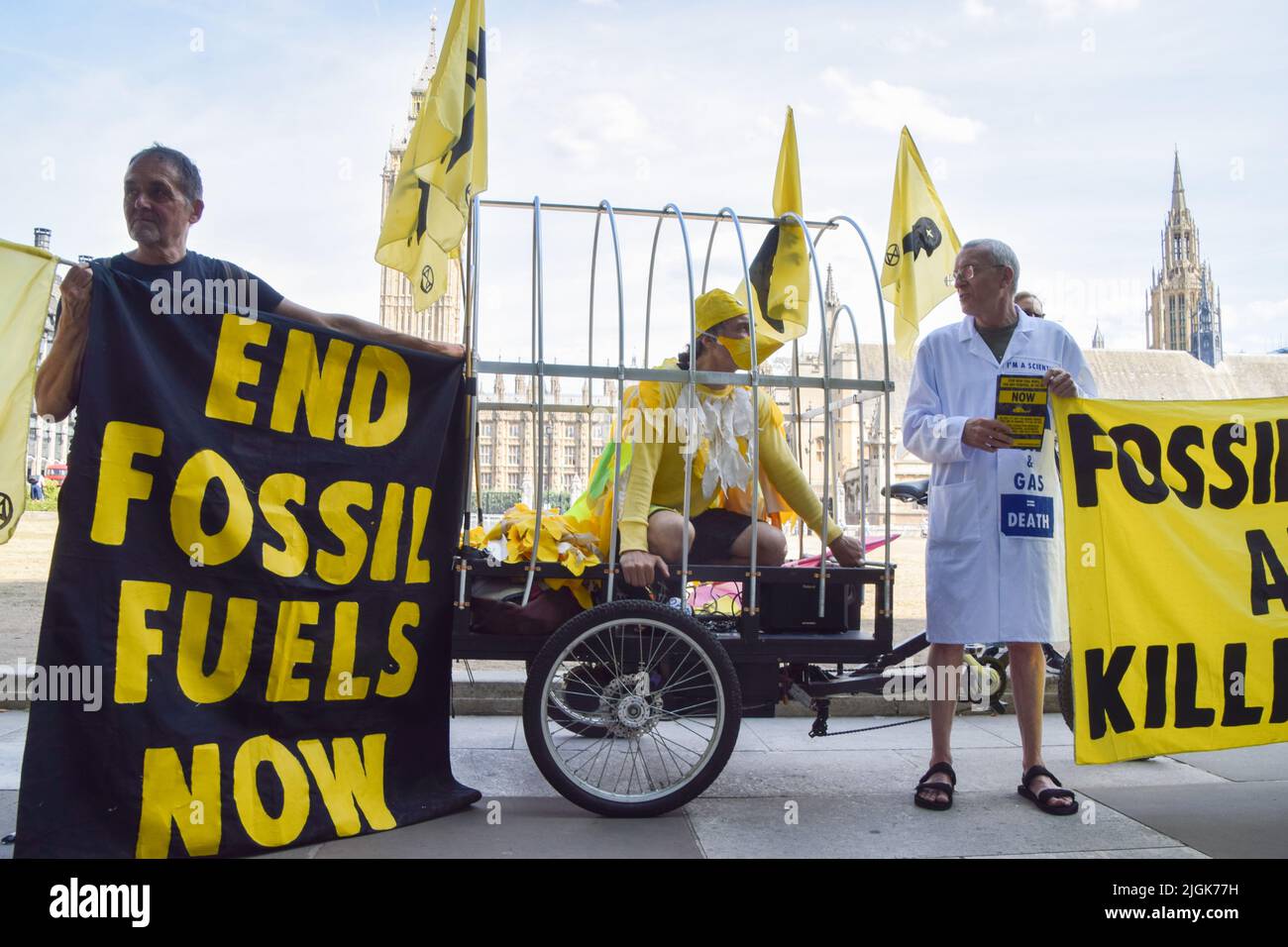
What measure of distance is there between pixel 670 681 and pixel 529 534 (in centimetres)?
79

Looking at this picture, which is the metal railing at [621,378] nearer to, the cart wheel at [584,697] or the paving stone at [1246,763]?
the cart wheel at [584,697]

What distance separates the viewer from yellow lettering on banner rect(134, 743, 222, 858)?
286 cm

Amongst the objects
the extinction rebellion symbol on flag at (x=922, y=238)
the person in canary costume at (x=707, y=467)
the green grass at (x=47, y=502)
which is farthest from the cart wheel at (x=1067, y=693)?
the green grass at (x=47, y=502)

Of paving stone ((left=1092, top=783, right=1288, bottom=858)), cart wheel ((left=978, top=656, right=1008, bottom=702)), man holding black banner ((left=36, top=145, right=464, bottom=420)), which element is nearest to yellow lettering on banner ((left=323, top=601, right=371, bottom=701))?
man holding black banner ((left=36, top=145, right=464, bottom=420))

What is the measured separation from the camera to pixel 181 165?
3.38 metres

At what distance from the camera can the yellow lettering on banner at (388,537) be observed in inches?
136

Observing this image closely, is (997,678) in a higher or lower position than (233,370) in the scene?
lower

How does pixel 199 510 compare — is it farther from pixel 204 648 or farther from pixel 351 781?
pixel 351 781

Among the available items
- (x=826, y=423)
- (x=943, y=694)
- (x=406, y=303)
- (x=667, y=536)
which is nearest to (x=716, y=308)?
(x=826, y=423)

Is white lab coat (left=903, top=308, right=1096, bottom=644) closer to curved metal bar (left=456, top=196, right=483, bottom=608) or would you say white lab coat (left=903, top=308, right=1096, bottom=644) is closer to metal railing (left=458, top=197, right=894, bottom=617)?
metal railing (left=458, top=197, right=894, bottom=617)

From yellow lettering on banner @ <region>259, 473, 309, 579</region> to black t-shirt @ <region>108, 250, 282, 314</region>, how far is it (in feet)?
1.99

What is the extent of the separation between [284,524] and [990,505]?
2678mm
